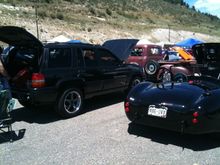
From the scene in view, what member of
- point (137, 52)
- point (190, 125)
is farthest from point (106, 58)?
point (137, 52)

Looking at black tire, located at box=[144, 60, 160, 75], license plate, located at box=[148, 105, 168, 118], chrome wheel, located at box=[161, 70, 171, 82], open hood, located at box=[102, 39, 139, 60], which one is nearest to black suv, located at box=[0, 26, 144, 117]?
open hood, located at box=[102, 39, 139, 60]

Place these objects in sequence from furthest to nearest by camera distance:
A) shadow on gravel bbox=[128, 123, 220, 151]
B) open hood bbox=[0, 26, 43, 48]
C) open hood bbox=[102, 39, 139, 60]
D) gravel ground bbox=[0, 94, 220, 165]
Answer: open hood bbox=[102, 39, 139, 60] < open hood bbox=[0, 26, 43, 48] < shadow on gravel bbox=[128, 123, 220, 151] < gravel ground bbox=[0, 94, 220, 165]

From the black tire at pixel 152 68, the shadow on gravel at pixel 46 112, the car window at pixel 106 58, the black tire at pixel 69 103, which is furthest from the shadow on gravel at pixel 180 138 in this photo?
the black tire at pixel 152 68

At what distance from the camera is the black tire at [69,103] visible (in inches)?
282

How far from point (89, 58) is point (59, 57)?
0.97 m

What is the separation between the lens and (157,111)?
5.48m

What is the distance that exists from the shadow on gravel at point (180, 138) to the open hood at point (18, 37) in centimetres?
276

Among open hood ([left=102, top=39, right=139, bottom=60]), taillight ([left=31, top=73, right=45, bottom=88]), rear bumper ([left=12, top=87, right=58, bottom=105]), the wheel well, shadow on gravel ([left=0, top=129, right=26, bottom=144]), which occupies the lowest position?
shadow on gravel ([left=0, top=129, right=26, bottom=144])

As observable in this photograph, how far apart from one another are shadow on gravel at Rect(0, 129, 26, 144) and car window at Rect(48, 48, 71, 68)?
1550 millimetres

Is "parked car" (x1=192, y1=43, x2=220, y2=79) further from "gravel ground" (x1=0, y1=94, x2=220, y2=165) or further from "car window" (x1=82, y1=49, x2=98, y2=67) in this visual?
"gravel ground" (x1=0, y1=94, x2=220, y2=165)

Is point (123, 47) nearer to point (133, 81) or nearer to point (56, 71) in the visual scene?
point (133, 81)

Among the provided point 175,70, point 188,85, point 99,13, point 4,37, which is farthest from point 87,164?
point 99,13

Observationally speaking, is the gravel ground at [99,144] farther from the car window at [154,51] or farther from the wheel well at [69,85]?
the car window at [154,51]

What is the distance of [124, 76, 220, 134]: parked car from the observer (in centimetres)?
512
